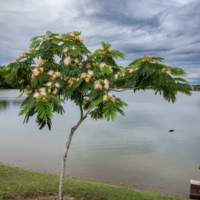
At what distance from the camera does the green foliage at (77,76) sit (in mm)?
3238

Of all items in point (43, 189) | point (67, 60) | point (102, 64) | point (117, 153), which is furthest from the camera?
point (117, 153)

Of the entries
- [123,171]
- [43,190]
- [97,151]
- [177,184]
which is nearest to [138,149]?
[97,151]

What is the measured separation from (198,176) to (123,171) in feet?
10.4

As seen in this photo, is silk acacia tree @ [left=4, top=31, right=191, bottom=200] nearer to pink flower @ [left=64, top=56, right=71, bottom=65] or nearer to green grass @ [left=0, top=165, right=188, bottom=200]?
pink flower @ [left=64, top=56, right=71, bottom=65]

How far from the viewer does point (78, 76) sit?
11.8 feet

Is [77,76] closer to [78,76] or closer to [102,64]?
[78,76]

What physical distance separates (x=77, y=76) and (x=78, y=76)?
0.09 m

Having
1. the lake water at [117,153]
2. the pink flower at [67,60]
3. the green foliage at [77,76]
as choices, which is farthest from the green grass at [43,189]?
the pink flower at [67,60]

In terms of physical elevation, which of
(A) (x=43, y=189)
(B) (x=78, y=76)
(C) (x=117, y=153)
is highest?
(B) (x=78, y=76)

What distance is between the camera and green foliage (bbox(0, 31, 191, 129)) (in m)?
3.24

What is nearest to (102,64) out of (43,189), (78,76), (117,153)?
(78,76)

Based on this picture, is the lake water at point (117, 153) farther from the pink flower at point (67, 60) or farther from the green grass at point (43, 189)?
the pink flower at point (67, 60)

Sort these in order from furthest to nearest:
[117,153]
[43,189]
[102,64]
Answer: [117,153] → [43,189] → [102,64]

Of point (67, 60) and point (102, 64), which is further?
point (67, 60)
